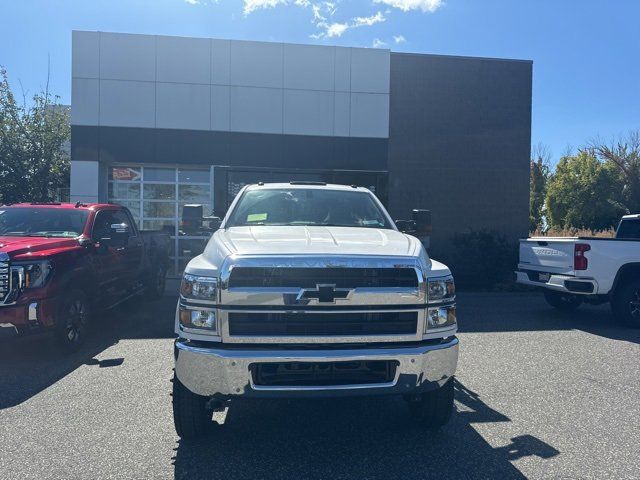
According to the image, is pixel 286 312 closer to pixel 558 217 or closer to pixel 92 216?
pixel 92 216

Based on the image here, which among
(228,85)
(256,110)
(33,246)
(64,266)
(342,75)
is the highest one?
(342,75)

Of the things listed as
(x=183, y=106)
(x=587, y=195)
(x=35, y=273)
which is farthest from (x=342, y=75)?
(x=587, y=195)

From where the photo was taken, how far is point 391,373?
352cm

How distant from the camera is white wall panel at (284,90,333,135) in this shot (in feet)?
47.5

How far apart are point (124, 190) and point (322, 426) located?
40.3ft

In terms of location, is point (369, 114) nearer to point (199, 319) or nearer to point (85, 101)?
point (85, 101)

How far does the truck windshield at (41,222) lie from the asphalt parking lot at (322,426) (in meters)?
1.54

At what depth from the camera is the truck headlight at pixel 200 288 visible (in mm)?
3502

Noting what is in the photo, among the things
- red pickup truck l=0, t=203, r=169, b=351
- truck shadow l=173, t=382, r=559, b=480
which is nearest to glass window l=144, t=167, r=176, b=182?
red pickup truck l=0, t=203, r=169, b=351

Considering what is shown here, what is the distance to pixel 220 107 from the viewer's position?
1421 centimetres

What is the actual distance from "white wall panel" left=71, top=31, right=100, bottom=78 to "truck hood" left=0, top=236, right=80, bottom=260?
8769 mm

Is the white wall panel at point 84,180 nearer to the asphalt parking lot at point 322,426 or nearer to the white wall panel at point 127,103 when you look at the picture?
the white wall panel at point 127,103

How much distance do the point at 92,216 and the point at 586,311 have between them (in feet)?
31.0

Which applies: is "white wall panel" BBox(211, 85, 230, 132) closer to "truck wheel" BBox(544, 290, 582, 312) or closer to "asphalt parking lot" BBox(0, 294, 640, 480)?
"asphalt parking lot" BBox(0, 294, 640, 480)
